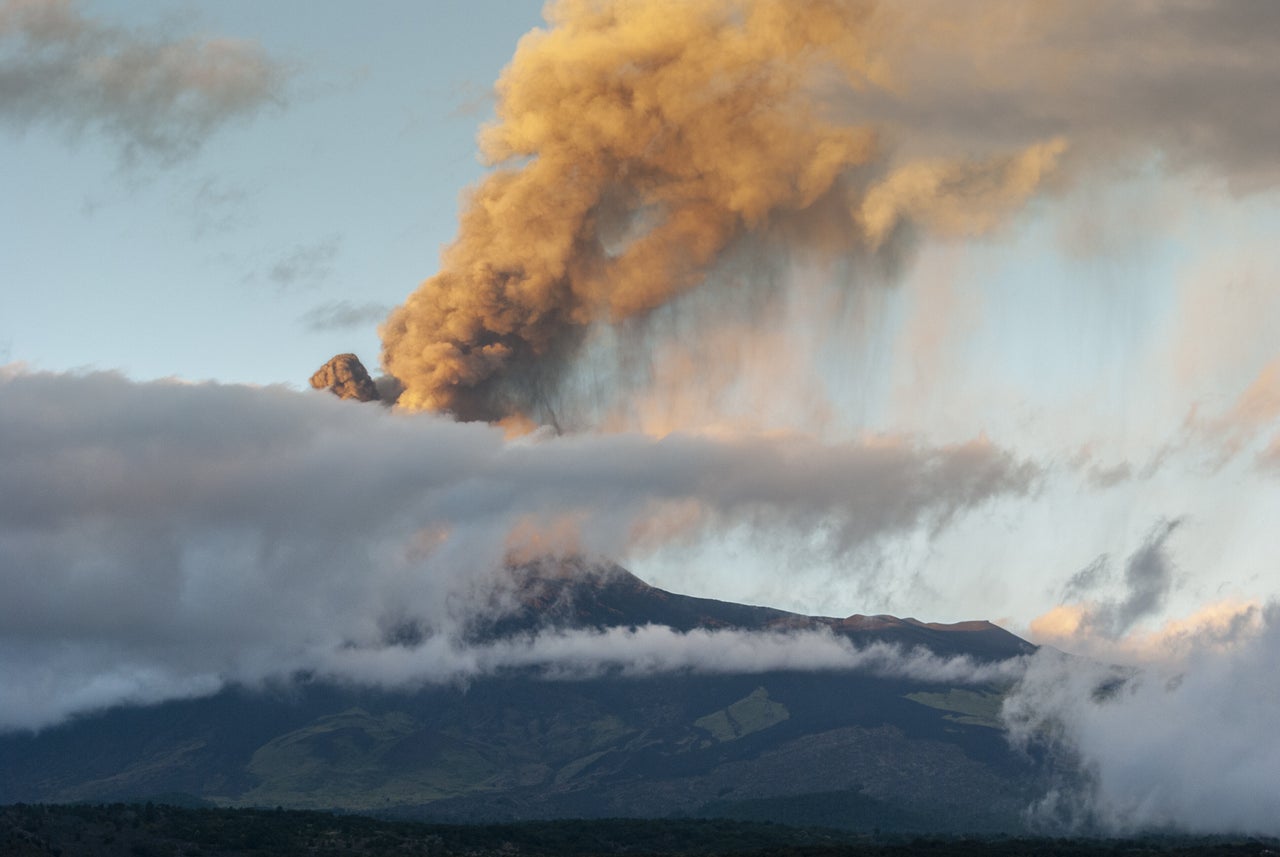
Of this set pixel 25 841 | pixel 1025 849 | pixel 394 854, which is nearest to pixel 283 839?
pixel 394 854

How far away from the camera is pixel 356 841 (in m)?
144

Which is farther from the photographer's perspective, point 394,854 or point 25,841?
point 394,854

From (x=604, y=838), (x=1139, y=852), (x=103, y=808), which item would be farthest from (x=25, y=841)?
(x=1139, y=852)

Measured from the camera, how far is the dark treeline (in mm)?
130000

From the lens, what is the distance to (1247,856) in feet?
411

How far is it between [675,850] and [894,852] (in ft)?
147

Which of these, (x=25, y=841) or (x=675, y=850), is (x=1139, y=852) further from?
(x=25, y=841)

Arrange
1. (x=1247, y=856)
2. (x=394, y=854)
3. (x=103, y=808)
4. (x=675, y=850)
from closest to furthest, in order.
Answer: (x=1247, y=856) → (x=394, y=854) → (x=103, y=808) → (x=675, y=850)

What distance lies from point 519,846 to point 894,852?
148ft

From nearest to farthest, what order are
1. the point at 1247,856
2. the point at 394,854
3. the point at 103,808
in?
the point at 1247,856
the point at 394,854
the point at 103,808

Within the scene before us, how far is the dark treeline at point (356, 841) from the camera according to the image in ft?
427

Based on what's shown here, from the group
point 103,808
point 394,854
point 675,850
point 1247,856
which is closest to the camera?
point 1247,856

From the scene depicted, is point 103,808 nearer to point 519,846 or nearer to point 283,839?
point 283,839

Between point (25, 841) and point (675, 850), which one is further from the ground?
point (25, 841)
